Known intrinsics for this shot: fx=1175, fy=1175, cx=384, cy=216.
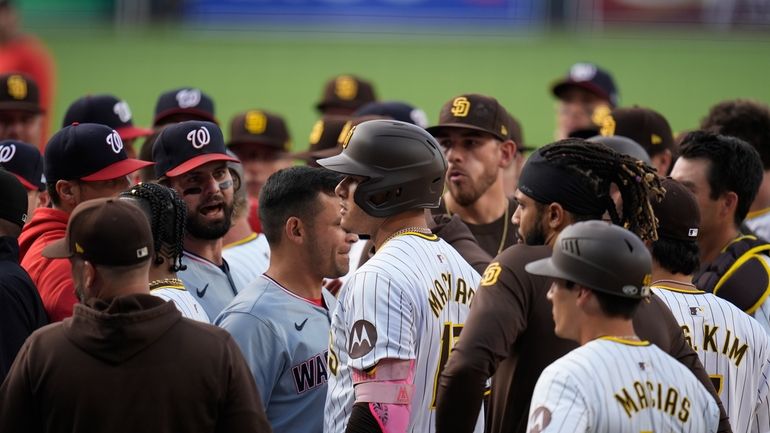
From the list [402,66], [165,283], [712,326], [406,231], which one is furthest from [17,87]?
[402,66]

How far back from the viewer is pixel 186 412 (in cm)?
301

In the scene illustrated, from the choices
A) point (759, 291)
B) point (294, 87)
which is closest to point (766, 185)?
point (759, 291)

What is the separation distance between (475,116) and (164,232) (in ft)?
6.24

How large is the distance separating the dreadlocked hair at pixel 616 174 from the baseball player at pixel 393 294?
0.43 metres

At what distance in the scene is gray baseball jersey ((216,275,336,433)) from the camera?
373 centimetres

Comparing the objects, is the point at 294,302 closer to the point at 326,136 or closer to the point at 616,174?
the point at 616,174

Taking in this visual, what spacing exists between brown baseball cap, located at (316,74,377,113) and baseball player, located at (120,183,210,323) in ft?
15.8

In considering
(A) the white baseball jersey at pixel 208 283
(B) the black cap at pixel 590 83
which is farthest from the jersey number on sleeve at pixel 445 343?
(B) the black cap at pixel 590 83

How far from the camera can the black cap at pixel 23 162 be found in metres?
5.11

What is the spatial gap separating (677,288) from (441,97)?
13188mm

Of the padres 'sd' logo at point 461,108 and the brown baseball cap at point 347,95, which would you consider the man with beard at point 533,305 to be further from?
the brown baseball cap at point 347,95

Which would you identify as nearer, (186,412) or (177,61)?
(186,412)

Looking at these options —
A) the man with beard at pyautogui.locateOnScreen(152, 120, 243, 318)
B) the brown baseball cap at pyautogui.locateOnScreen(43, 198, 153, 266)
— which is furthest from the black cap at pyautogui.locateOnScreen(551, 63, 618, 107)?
the brown baseball cap at pyautogui.locateOnScreen(43, 198, 153, 266)

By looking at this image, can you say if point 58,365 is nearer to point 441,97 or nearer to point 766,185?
point 766,185
